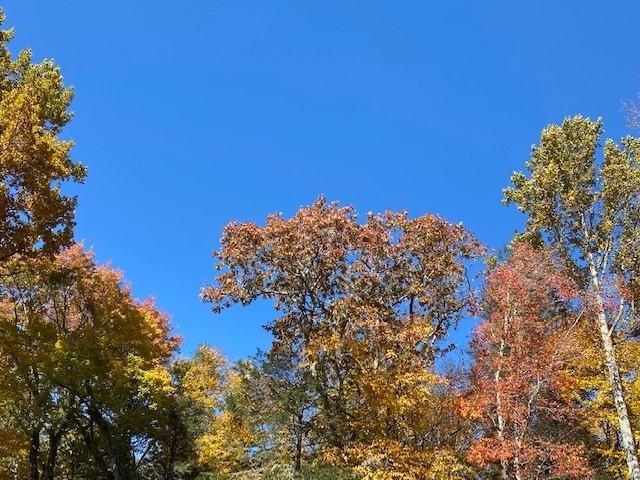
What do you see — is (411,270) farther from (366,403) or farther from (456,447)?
(456,447)

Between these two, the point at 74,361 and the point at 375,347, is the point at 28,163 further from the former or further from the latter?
the point at 375,347

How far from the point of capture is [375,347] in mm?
14602

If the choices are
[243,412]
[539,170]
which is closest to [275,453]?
[243,412]

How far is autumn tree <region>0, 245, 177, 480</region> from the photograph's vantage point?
1434 centimetres

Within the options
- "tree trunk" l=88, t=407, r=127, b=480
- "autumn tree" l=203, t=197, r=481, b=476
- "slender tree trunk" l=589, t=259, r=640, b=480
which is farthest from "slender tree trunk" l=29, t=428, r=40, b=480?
"slender tree trunk" l=589, t=259, r=640, b=480

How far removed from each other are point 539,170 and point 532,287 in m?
4.57

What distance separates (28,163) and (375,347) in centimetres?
1016

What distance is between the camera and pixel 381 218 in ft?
55.4

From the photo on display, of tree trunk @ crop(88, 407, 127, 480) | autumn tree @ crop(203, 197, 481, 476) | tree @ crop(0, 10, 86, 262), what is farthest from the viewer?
tree trunk @ crop(88, 407, 127, 480)

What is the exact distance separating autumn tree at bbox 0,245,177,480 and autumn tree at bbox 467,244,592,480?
10975 mm

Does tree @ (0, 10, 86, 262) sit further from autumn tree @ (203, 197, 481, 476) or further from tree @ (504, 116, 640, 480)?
tree @ (504, 116, 640, 480)

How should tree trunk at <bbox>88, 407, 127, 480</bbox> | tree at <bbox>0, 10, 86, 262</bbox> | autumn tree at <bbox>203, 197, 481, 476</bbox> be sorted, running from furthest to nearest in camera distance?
tree trunk at <bbox>88, 407, 127, 480</bbox>
autumn tree at <bbox>203, 197, 481, 476</bbox>
tree at <bbox>0, 10, 86, 262</bbox>

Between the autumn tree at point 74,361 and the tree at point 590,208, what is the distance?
15.3m

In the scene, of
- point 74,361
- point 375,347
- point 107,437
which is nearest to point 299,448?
point 375,347
